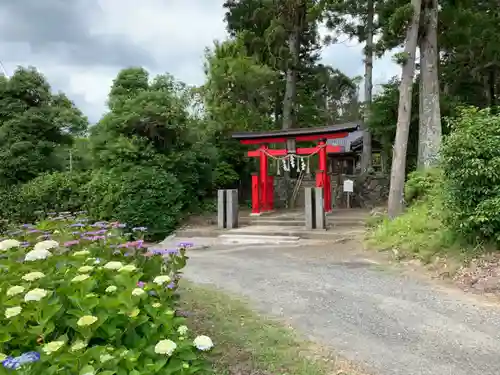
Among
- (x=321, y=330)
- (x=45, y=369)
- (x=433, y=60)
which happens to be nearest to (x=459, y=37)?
(x=433, y=60)

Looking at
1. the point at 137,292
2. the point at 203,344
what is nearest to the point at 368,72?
the point at 137,292

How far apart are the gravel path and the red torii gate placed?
220 inches

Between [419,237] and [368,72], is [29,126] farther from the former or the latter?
[368,72]

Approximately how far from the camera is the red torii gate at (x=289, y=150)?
12.0m

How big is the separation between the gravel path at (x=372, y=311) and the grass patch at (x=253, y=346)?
0.72 ft

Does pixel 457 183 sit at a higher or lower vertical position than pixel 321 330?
higher

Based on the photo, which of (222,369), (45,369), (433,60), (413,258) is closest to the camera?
(45,369)

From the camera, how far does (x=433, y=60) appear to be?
35.0 ft

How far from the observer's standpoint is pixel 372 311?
161 inches

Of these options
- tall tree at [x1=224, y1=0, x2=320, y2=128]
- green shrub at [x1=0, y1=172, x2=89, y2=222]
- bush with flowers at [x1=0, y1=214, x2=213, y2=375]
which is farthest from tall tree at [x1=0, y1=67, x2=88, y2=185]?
bush with flowers at [x1=0, y1=214, x2=213, y2=375]

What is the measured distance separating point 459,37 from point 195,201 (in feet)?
31.7

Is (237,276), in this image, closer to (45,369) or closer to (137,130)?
(45,369)

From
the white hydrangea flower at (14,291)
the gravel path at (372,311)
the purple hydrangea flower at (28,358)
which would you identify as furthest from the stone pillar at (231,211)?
the purple hydrangea flower at (28,358)

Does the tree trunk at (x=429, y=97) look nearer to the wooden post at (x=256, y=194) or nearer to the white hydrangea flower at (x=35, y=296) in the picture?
the wooden post at (x=256, y=194)
